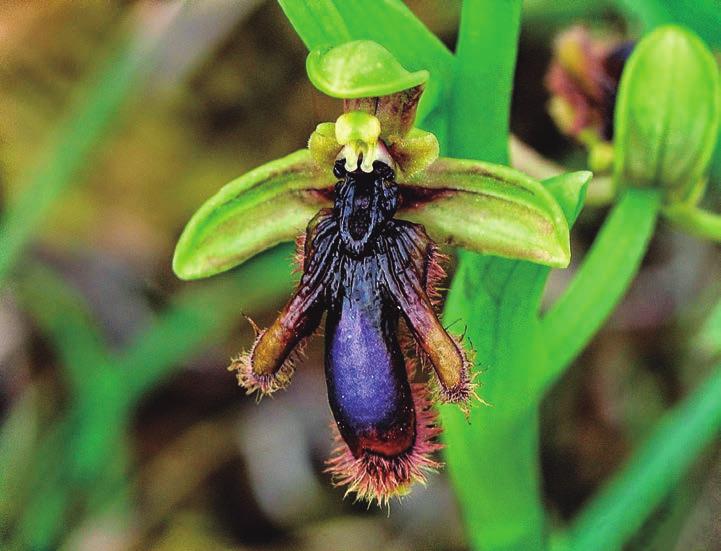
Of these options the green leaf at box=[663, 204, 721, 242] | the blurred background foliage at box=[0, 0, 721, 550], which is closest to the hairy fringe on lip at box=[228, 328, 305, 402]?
the green leaf at box=[663, 204, 721, 242]

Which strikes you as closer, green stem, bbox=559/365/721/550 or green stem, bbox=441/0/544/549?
green stem, bbox=441/0/544/549

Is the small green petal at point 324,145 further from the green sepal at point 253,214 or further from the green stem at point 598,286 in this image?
the green stem at point 598,286

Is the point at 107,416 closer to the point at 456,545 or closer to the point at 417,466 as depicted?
the point at 456,545

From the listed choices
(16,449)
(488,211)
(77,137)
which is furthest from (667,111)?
(16,449)

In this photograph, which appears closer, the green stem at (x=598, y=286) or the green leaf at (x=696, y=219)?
the green stem at (x=598, y=286)

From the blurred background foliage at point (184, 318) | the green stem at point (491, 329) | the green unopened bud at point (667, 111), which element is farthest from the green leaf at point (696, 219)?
the blurred background foliage at point (184, 318)

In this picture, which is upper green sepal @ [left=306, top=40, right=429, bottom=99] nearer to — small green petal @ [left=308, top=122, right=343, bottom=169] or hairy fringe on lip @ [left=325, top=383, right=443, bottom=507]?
small green petal @ [left=308, top=122, right=343, bottom=169]

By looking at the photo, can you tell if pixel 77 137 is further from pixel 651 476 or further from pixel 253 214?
pixel 651 476
